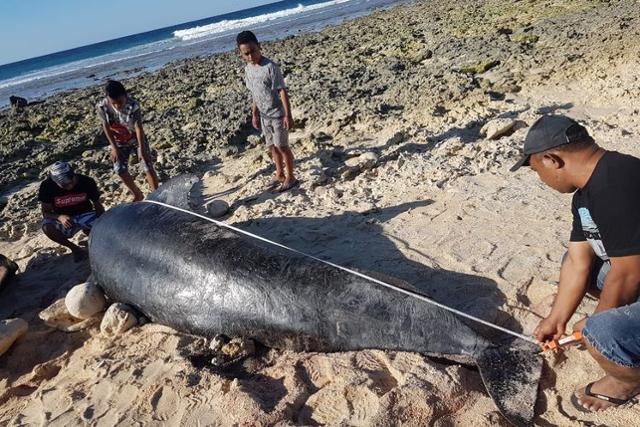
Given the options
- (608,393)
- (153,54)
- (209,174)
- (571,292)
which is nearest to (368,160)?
(209,174)

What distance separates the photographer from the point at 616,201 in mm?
2229

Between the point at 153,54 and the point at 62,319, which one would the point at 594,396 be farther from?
the point at 153,54

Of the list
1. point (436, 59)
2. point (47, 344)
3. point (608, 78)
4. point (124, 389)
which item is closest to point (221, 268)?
point (124, 389)

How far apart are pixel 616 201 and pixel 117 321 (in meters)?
3.48

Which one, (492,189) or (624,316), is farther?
(492,189)

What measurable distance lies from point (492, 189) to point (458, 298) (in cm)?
184

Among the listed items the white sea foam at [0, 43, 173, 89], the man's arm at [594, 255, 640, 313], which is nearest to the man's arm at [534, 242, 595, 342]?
the man's arm at [594, 255, 640, 313]

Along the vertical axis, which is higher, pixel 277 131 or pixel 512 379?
pixel 277 131

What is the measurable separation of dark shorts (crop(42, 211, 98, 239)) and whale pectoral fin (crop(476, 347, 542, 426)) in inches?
178

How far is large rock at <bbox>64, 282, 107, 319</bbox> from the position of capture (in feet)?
14.1

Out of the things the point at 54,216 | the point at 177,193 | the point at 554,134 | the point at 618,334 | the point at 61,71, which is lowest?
the point at 618,334

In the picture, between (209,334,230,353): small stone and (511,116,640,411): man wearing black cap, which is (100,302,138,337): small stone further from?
(511,116,640,411): man wearing black cap

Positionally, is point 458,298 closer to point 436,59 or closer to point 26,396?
point 26,396

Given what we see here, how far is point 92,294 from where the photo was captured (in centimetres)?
438
